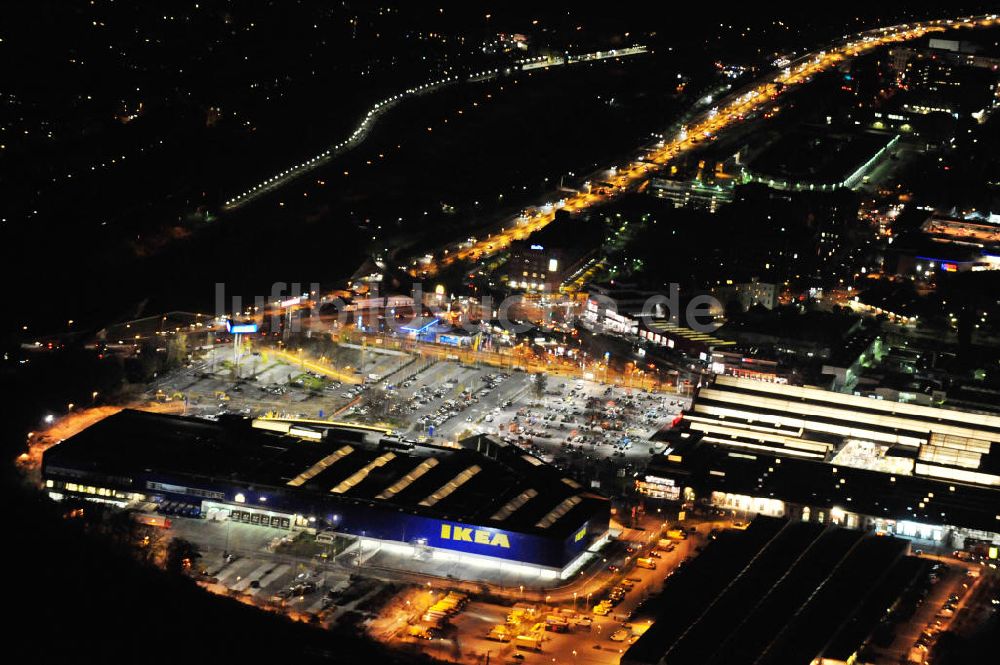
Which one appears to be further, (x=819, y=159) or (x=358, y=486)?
(x=819, y=159)

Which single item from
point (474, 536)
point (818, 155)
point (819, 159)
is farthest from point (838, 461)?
point (818, 155)

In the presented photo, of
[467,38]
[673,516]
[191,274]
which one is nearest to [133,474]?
[673,516]

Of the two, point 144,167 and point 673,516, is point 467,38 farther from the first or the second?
point 673,516

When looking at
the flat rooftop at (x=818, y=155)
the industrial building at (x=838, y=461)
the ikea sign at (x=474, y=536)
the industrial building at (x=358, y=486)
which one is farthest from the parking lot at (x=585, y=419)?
the flat rooftop at (x=818, y=155)

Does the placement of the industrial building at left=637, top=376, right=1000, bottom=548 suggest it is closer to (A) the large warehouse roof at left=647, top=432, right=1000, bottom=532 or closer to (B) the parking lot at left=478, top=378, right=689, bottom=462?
(A) the large warehouse roof at left=647, top=432, right=1000, bottom=532

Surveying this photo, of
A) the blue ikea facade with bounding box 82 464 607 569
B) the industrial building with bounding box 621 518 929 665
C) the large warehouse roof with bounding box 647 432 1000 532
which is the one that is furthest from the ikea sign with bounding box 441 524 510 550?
the large warehouse roof with bounding box 647 432 1000 532

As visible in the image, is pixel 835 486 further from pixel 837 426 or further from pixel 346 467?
pixel 346 467

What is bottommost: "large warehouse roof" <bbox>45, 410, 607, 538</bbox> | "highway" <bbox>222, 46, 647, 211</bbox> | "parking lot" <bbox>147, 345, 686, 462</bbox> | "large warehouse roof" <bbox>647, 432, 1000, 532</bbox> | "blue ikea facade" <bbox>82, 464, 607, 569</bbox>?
"parking lot" <bbox>147, 345, 686, 462</bbox>
